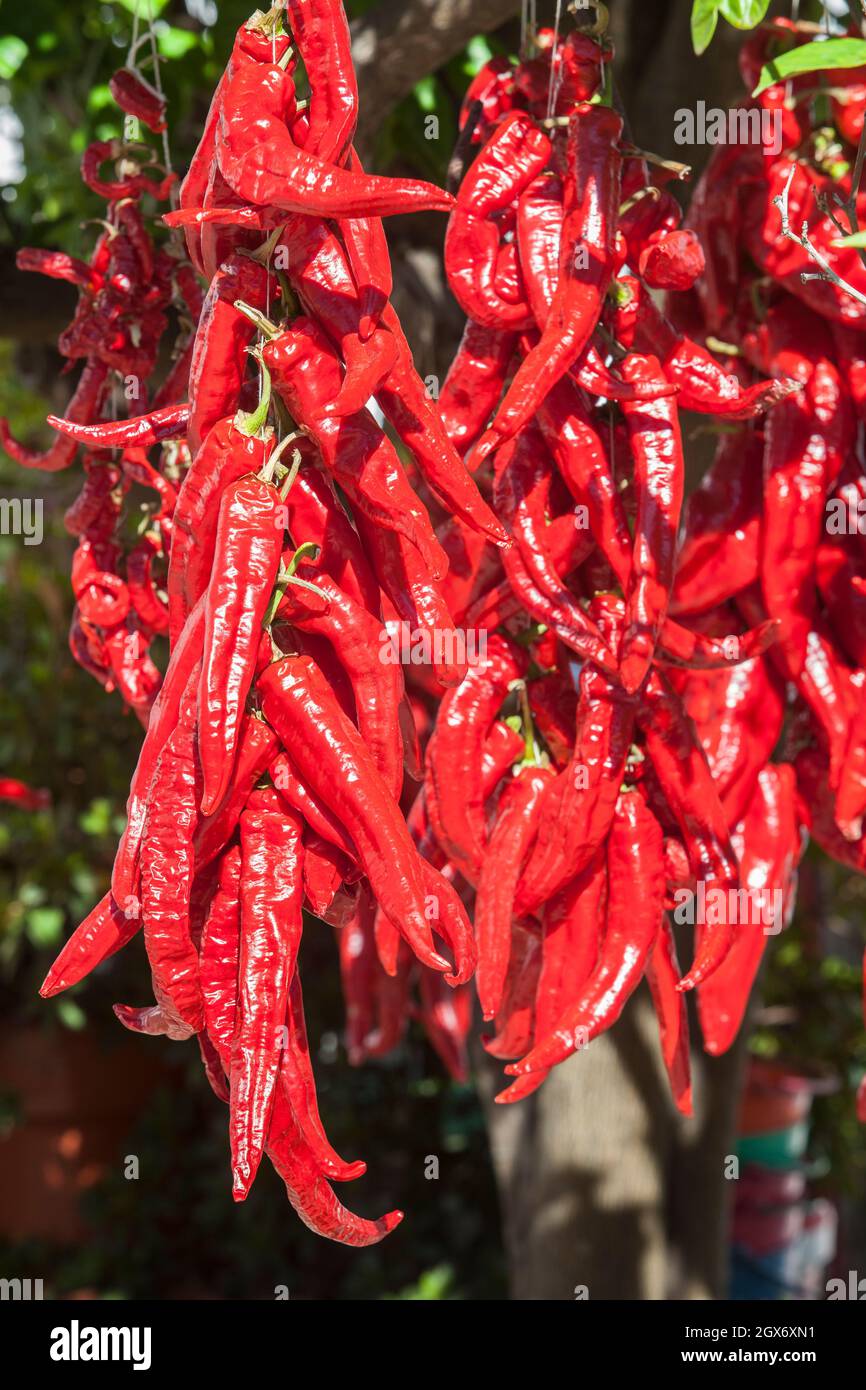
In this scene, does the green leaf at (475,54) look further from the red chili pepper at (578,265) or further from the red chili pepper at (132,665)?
the red chili pepper at (132,665)

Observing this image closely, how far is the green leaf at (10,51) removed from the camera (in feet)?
6.86

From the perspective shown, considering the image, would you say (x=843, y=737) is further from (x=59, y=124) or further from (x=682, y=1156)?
(x=59, y=124)

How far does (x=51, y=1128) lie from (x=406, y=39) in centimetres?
358

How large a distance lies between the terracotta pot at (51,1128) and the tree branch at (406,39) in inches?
128

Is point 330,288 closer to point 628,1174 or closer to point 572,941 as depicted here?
point 572,941

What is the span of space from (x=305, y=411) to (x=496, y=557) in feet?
1.36

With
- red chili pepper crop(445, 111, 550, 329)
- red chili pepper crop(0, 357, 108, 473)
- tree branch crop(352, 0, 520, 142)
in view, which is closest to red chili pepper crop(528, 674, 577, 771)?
red chili pepper crop(445, 111, 550, 329)

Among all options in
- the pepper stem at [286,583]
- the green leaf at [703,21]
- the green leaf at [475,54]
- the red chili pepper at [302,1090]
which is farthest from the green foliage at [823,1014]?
the pepper stem at [286,583]

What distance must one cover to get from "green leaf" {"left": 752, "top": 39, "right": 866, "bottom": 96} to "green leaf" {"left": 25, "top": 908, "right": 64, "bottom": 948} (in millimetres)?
3202

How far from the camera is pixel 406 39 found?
161cm

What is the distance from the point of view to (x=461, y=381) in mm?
1290

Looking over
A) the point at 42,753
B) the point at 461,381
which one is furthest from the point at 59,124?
the point at 461,381

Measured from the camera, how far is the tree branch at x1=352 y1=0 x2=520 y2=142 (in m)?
1.59
